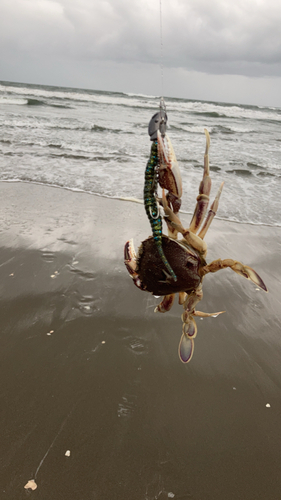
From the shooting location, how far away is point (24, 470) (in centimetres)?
206

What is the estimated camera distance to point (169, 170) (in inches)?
67.5

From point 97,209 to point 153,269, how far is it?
15.0ft

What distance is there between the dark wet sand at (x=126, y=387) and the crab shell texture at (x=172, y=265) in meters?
1.13

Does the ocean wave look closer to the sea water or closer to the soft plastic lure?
the sea water

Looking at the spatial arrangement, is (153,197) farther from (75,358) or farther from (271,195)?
(271,195)

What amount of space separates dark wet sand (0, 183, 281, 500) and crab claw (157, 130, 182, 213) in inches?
68.4

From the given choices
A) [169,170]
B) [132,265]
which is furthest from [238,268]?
[169,170]

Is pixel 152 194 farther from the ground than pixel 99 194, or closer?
farther from the ground

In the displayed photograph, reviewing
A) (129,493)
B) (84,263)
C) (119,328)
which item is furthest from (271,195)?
(129,493)

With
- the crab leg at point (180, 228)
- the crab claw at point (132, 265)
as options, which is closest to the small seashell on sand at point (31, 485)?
the crab claw at point (132, 265)

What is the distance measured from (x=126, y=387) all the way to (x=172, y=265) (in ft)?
4.39

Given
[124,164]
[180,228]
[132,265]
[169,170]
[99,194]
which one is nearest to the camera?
[169,170]

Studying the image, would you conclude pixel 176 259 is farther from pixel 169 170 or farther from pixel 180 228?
pixel 169 170

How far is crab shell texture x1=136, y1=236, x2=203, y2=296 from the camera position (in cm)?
200
